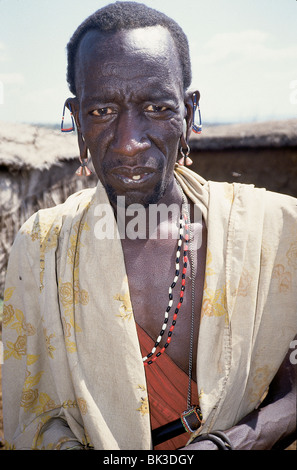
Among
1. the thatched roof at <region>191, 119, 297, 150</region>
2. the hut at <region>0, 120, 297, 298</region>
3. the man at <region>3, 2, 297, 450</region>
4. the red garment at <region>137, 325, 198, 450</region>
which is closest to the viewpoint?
the man at <region>3, 2, 297, 450</region>

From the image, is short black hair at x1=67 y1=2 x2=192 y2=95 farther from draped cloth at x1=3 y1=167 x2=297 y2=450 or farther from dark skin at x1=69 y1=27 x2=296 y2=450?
draped cloth at x1=3 y1=167 x2=297 y2=450

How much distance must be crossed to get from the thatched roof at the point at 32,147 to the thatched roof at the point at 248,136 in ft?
5.04

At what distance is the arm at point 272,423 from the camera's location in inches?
61.0


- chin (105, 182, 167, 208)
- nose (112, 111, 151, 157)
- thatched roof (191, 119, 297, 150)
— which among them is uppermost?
nose (112, 111, 151, 157)

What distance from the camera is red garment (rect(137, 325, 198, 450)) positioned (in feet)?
5.84

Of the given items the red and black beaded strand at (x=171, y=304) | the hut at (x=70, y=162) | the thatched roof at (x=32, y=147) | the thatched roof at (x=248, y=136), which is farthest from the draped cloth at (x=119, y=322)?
the thatched roof at (x=248, y=136)

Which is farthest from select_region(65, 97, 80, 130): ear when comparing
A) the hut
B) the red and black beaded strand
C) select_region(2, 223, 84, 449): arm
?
the hut

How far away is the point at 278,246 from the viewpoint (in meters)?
1.74

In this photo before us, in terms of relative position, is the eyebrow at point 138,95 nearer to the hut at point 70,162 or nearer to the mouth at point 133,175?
the mouth at point 133,175

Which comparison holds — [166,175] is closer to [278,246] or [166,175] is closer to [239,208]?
[239,208]

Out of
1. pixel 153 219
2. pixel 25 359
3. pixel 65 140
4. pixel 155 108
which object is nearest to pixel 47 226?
pixel 153 219

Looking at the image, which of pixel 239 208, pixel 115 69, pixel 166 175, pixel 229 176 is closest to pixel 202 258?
pixel 239 208

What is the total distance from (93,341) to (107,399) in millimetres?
213

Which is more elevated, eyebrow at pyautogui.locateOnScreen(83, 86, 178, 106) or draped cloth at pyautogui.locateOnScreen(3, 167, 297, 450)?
eyebrow at pyautogui.locateOnScreen(83, 86, 178, 106)
